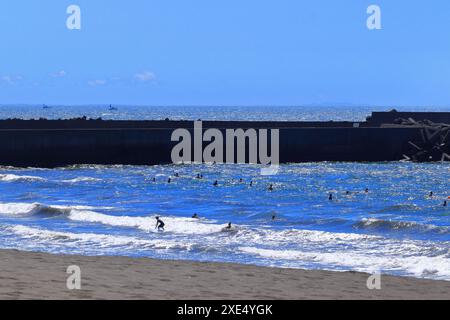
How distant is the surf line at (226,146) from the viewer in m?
63.1

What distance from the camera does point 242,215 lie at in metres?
36.4

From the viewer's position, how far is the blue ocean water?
2392 centimetres

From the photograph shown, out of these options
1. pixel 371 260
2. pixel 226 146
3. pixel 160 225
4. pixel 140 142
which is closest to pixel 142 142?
pixel 140 142

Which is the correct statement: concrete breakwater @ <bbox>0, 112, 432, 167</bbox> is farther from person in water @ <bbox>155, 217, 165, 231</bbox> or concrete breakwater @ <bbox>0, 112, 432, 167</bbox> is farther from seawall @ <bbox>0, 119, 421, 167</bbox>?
person in water @ <bbox>155, 217, 165, 231</bbox>

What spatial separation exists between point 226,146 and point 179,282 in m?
48.8

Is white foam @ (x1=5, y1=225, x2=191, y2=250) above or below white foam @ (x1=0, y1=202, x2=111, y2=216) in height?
above

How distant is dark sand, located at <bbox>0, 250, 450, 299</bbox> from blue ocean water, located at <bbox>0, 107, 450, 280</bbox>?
2.35 metres

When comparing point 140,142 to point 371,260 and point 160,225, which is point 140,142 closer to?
point 160,225

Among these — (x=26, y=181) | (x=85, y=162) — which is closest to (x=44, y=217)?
(x=26, y=181)

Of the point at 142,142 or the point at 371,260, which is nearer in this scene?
the point at 371,260

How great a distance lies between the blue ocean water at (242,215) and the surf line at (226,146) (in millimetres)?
1821

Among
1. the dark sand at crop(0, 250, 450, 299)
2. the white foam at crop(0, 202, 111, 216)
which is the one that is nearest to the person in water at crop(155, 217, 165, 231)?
the white foam at crop(0, 202, 111, 216)
